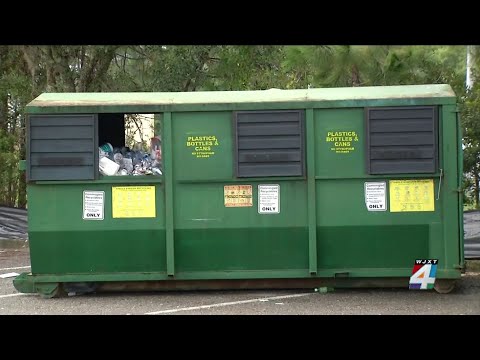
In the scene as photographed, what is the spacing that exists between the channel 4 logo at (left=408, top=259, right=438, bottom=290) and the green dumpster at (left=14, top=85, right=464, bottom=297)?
0.02m

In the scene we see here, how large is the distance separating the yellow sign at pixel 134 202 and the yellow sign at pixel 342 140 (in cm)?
207

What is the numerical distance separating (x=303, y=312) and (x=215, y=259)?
4.11 feet

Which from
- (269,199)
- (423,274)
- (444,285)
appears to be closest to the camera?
(423,274)

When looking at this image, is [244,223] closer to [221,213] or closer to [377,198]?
[221,213]

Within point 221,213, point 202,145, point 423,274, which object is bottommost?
point 423,274

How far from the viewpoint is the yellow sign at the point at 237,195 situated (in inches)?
308

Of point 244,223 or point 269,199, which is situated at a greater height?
point 269,199

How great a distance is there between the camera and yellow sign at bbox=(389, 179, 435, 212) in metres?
7.73

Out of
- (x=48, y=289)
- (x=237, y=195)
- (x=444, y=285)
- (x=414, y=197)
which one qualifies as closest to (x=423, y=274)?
(x=444, y=285)

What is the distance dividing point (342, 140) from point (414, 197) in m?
1.02

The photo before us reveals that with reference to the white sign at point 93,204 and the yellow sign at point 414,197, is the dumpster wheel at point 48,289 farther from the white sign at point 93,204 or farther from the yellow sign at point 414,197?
the yellow sign at point 414,197

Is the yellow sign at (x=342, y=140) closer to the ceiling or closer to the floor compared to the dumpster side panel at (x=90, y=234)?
closer to the ceiling

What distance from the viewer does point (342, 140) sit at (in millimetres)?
7762

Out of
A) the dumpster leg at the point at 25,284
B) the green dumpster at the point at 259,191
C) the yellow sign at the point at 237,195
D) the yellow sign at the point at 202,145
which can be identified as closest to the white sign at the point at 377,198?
the green dumpster at the point at 259,191
